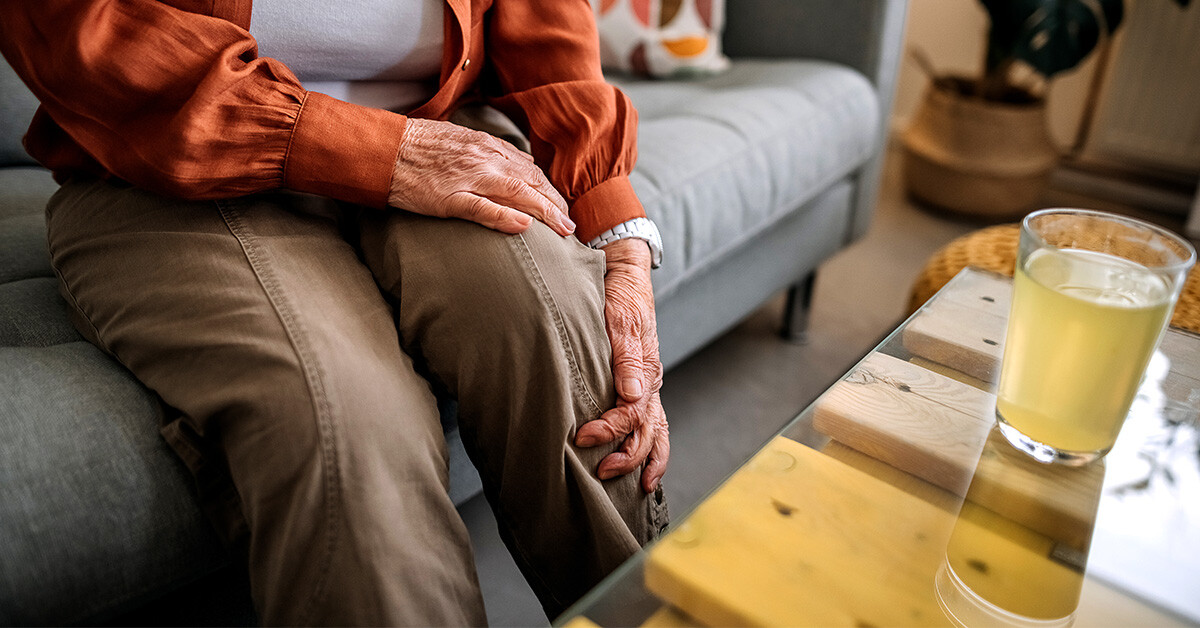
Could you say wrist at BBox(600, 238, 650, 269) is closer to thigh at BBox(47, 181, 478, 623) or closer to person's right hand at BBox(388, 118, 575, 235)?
person's right hand at BBox(388, 118, 575, 235)

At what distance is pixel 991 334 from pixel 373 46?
0.62 meters

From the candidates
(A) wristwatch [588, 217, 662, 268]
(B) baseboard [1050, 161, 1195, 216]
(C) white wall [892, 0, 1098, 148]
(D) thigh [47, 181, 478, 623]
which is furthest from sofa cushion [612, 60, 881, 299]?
(B) baseboard [1050, 161, 1195, 216]

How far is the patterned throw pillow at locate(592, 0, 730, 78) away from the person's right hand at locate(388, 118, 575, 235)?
806mm

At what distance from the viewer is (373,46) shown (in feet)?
2.46

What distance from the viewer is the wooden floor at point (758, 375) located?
1036 millimetres

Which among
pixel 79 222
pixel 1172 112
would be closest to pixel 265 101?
pixel 79 222

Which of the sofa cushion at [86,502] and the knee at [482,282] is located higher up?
the knee at [482,282]

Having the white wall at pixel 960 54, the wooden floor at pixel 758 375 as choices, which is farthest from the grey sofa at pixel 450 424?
the white wall at pixel 960 54

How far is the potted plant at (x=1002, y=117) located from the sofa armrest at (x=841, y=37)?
59cm

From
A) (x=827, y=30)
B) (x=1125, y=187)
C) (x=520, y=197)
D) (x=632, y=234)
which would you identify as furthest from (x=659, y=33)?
(x=1125, y=187)

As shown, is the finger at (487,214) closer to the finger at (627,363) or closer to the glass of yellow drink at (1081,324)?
the finger at (627,363)

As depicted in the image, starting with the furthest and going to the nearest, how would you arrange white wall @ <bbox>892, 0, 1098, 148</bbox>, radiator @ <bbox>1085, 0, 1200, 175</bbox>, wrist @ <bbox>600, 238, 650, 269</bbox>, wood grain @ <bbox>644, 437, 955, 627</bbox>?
white wall @ <bbox>892, 0, 1098, 148</bbox> < radiator @ <bbox>1085, 0, 1200, 175</bbox> < wrist @ <bbox>600, 238, 650, 269</bbox> < wood grain @ <bbox>644, 437, 955, 627</bbox>

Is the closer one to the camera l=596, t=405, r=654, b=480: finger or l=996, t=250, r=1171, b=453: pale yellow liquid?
l=996, t=250, r=1171, b=453: pale yellow liquid

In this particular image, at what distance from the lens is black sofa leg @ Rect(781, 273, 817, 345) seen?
154 cm
